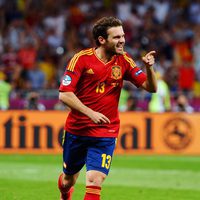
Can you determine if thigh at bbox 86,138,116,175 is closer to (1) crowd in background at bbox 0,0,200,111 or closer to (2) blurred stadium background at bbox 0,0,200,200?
(2) blurred stadium background at bbox 0,0,200,200

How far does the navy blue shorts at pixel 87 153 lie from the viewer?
923cm

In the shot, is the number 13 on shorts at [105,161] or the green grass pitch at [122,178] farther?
the green grass pitch at [122,178]

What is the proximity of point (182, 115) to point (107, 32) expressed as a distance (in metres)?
12.7

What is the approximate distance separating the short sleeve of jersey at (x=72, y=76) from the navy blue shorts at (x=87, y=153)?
2.13 feet

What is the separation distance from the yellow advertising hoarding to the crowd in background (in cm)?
234

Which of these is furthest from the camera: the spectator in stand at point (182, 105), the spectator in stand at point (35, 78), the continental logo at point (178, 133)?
the spectator in stand at point (35, 78)

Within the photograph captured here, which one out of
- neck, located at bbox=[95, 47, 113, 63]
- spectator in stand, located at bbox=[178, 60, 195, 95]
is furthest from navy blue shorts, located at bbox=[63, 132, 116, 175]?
spectator in stand, located at bbox=[178, 60, 195, 95]

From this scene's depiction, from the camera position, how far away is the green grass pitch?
12578 mm

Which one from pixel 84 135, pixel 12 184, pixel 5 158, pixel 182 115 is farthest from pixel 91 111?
pixel 182 115

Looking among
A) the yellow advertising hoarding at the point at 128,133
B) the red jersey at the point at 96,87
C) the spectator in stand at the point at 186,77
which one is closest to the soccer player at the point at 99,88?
the red jersey at the point at 96,87

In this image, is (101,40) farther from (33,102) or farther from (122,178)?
(33,102)

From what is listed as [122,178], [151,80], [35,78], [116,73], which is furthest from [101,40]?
[35,78]

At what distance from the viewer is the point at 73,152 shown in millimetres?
9734

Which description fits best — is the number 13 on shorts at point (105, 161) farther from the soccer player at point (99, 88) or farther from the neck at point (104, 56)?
the neck at point (104, 56)
